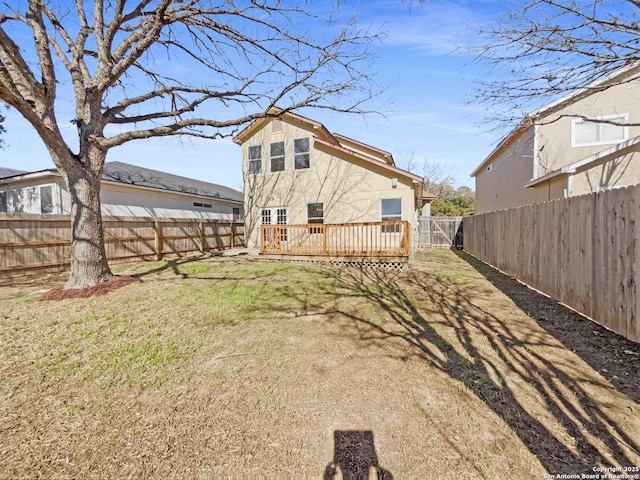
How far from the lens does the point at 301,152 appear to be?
13.0 m

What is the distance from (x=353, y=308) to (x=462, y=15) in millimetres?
6106

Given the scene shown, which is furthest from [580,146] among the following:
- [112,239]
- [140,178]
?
[140,178]

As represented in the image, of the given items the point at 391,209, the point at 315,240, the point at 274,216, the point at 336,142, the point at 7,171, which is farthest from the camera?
the point at 7,171

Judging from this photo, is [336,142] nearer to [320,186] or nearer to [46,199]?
[320,186]

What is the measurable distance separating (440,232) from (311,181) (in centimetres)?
1012

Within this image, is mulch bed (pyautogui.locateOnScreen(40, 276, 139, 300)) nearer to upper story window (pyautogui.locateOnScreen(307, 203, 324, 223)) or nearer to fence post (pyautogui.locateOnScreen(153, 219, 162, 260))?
fence post (pyautogui.locateOnScreen(153, 219, 162, 260))

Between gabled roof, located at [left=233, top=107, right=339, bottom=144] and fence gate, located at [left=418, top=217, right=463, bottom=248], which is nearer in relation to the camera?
gabled roof, located at [left=233, top=107, right=339, bottom=144]

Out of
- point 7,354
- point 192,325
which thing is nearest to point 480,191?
point 192,325

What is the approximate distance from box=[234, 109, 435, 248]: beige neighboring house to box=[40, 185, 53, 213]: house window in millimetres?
7416

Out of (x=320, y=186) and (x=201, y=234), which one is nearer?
(x=320, y=186)

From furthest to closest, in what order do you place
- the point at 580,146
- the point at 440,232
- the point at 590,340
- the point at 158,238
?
the point at 440,232, the point at 158,238, the point at 580,146, the point at 590,340

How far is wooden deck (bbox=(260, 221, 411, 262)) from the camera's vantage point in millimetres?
9667

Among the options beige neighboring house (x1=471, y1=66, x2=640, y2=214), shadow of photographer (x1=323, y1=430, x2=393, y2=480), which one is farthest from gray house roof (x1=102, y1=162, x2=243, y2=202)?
beige neighboring house (x1=471, y1=66, x2=640, y2=214)

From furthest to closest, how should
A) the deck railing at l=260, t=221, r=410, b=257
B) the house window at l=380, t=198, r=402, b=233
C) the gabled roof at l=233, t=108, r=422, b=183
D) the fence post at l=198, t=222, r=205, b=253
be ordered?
1. the fence post at l=198, t=222, r=205, b=253
2. the house window at l=380, t=198, r=402, b=233
3. the gabled roof at l=233, t=108, r=422, b=183
4. the deck railing at l=260, t=221, r=410, b=257
